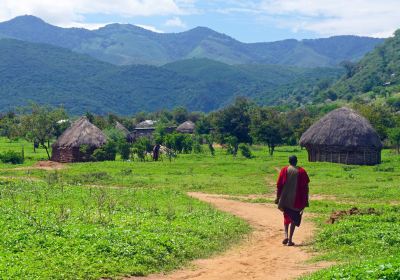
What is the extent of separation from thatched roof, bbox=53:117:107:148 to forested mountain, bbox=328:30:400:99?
8927 centimetres

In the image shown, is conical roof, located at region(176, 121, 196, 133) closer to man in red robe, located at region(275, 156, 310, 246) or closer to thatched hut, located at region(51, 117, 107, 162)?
thatched hut, located at region(51, 117, 107, 162)

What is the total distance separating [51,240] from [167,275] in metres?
2.94

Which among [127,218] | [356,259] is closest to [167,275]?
[356,259]

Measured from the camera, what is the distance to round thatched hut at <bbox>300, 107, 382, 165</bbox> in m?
45.4

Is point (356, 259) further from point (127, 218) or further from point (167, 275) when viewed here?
point (127, 218)

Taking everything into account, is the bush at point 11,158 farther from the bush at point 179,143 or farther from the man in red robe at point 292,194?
the man in red robe at point 292,194

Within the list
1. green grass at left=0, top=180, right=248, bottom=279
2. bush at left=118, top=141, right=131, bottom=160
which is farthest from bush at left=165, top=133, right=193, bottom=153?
green grass at left=0, top=180, right=248, bottom=279

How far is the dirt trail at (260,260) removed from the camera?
11.1 metres

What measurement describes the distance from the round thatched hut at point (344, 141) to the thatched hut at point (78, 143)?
1816 centimetres

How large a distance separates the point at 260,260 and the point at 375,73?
14740cm

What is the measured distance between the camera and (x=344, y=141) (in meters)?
45.7

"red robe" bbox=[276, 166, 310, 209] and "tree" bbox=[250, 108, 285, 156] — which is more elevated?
"tree" bbox=[250, 108, 285, 156]

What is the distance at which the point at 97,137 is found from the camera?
50.1 metres

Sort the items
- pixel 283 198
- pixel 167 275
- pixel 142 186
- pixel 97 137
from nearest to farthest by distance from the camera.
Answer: pixel 167 275 → pixel 283 198 → pixel 142 186 → pixel 97 137
